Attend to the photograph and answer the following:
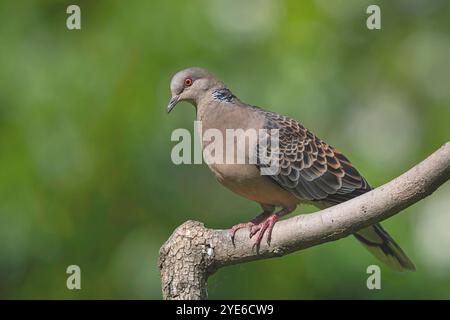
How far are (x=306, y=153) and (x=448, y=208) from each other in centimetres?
138

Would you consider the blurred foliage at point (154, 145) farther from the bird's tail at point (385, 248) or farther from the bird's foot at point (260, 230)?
the bird's foot at point (260, 230)

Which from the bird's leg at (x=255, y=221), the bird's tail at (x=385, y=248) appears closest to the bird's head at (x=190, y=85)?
the bird's leg at (x=255, y=221)

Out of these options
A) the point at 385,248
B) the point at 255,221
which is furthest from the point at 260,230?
the point at 385,248

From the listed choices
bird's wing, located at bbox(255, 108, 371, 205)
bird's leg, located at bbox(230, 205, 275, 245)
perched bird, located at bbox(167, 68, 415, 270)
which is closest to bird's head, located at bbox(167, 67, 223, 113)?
perched bird, located at bbox(167, 68, 415, 270)

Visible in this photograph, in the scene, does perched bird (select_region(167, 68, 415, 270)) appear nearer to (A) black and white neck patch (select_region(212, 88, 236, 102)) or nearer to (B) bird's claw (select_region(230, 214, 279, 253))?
(A) black and white neck patch (select_region(212, 88, 236, 102))

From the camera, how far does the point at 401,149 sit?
20.2ft

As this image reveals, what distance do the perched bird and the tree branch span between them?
517 millimetres

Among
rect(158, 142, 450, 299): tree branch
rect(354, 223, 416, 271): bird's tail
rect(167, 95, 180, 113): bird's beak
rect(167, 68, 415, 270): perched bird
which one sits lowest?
rect(158, 142, 450, 299): tree branch

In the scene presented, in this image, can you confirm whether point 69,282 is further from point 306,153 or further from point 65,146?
point 306,153

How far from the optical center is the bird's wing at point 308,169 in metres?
4.87

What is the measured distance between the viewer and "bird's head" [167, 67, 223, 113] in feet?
16.9

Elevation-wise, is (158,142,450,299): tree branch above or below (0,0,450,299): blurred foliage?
below

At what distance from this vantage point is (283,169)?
4871 millimetres

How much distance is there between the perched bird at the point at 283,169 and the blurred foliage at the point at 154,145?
613mm
